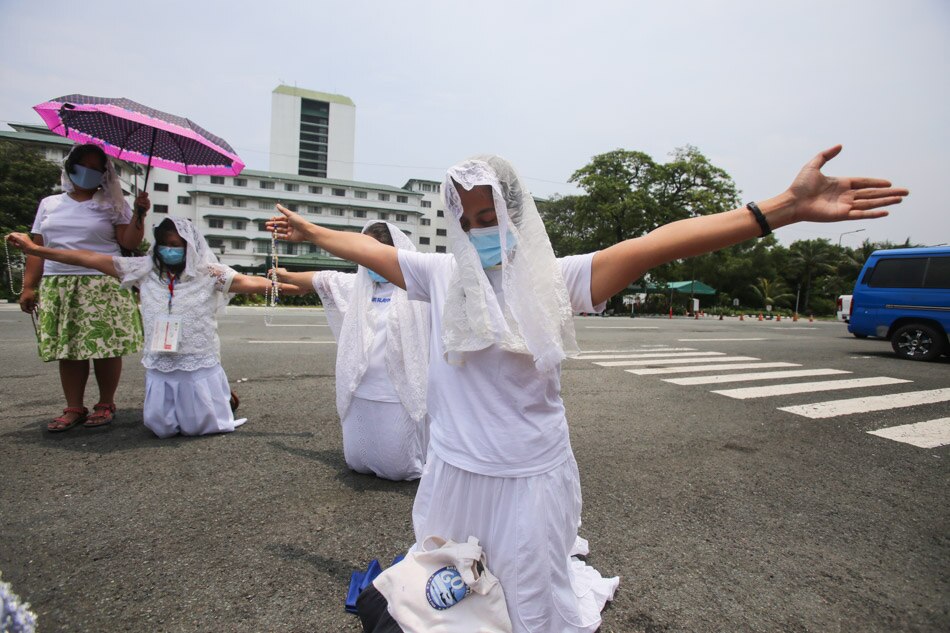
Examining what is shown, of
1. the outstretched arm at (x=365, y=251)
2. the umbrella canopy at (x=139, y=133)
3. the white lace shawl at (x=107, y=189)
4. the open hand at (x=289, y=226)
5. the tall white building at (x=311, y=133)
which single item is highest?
the tall white building at (x=311, y=133)

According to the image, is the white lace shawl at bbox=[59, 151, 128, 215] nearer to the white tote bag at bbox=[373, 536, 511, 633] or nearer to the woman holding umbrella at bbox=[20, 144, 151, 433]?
the woman holding umbrella at bbox=[20, 144, 151, 433]

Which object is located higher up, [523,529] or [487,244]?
[487,244]

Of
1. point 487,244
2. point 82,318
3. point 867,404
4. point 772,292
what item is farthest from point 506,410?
point 772,292

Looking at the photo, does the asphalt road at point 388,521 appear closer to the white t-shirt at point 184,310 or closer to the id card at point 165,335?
the white t-shirt at point 184,310

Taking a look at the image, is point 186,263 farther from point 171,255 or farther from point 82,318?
point 82,318

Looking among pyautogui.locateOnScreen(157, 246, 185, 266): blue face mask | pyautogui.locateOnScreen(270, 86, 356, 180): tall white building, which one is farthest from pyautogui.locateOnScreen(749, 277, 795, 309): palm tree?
pyautogui.locateOnScreen(270, 86, 356, 180): tall white building

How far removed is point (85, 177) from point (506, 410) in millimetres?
4238

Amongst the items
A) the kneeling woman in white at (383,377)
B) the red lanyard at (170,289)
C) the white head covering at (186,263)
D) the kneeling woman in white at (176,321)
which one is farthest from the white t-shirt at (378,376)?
the red lanyard at (170,289)

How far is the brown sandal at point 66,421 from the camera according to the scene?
405cm

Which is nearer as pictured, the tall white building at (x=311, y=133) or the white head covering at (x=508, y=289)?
the white head covering at (x=508, y=289)

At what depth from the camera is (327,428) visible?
14.9ft

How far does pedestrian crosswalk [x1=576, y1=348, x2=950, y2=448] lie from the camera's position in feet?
17.4

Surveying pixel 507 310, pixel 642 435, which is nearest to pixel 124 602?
pixel 507 310

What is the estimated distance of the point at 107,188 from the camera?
410 centimetres
